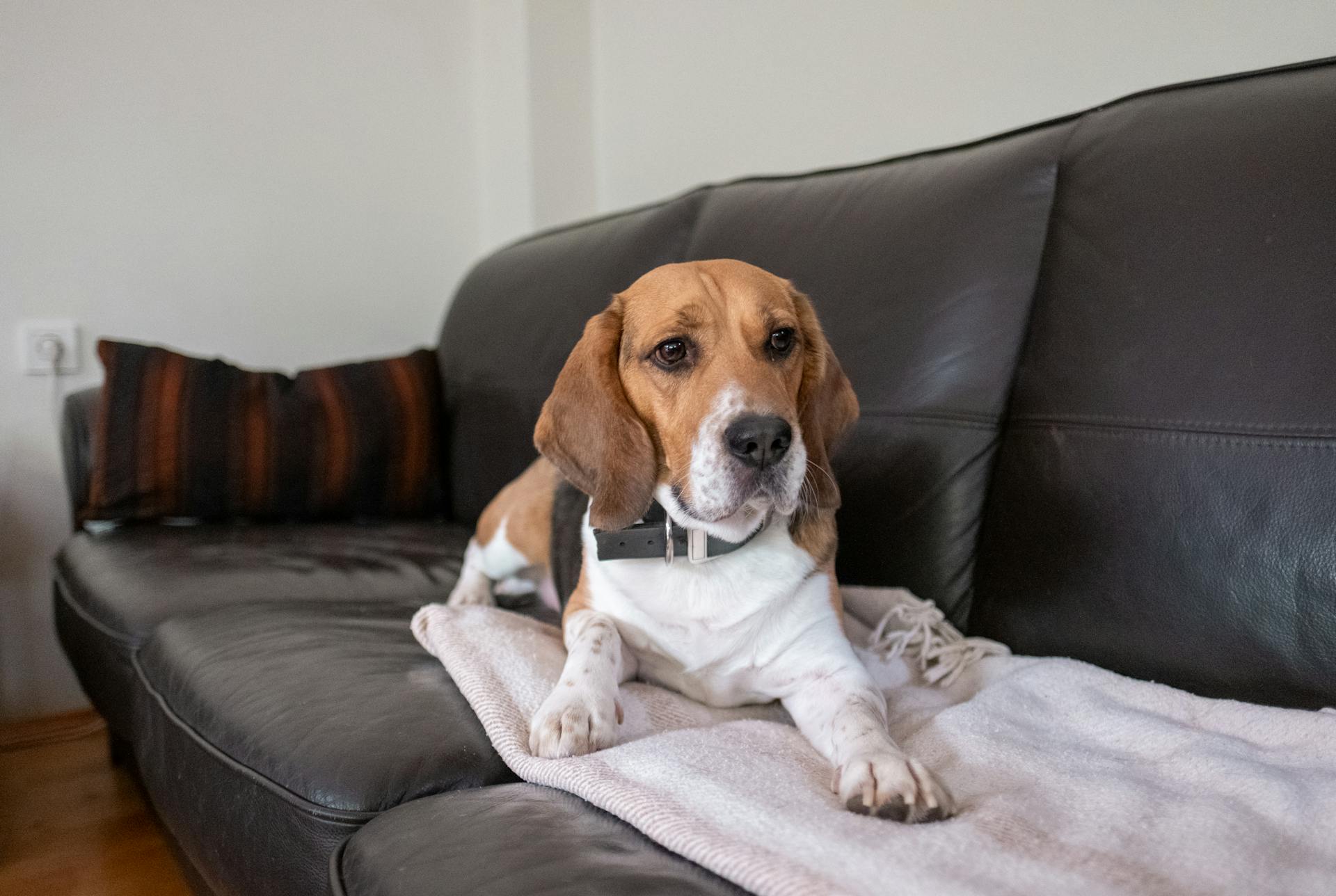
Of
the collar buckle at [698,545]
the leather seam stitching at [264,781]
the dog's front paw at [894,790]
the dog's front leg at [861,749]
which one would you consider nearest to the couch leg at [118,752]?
the leather seam stitching at [264,781]

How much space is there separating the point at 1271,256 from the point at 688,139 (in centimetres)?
253

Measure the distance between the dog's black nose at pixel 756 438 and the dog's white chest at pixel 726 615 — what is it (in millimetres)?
222

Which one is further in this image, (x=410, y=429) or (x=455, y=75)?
(x=455, y=75)

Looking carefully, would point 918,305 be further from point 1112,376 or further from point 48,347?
point 48,347

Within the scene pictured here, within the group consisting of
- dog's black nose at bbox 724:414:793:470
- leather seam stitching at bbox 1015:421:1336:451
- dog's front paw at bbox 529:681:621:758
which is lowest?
dog's front paw at bbox 529:681:621:758

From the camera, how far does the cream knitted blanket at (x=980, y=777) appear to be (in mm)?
926

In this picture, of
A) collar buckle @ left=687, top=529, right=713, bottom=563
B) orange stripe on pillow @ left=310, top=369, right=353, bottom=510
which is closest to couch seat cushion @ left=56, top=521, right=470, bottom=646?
orange stripe on pillow @ left=310, top=369, right=353, bottom=510

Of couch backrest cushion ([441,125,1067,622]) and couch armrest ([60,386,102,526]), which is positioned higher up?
couch backrest cushion ([441,125,1067,622])

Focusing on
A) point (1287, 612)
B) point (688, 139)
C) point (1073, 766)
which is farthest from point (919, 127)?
point (1073, 766)

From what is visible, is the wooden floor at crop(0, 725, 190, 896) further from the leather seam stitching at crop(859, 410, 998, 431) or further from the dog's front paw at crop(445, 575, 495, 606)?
→ the leather seam stitching at crop(859, 410, 998, 431)

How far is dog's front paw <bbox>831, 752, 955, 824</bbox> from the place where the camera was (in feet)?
3.55

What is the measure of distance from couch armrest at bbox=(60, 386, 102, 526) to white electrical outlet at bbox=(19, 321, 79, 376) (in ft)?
1.52

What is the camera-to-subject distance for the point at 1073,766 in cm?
122

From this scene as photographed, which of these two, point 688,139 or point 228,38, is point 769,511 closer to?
point 688,139
